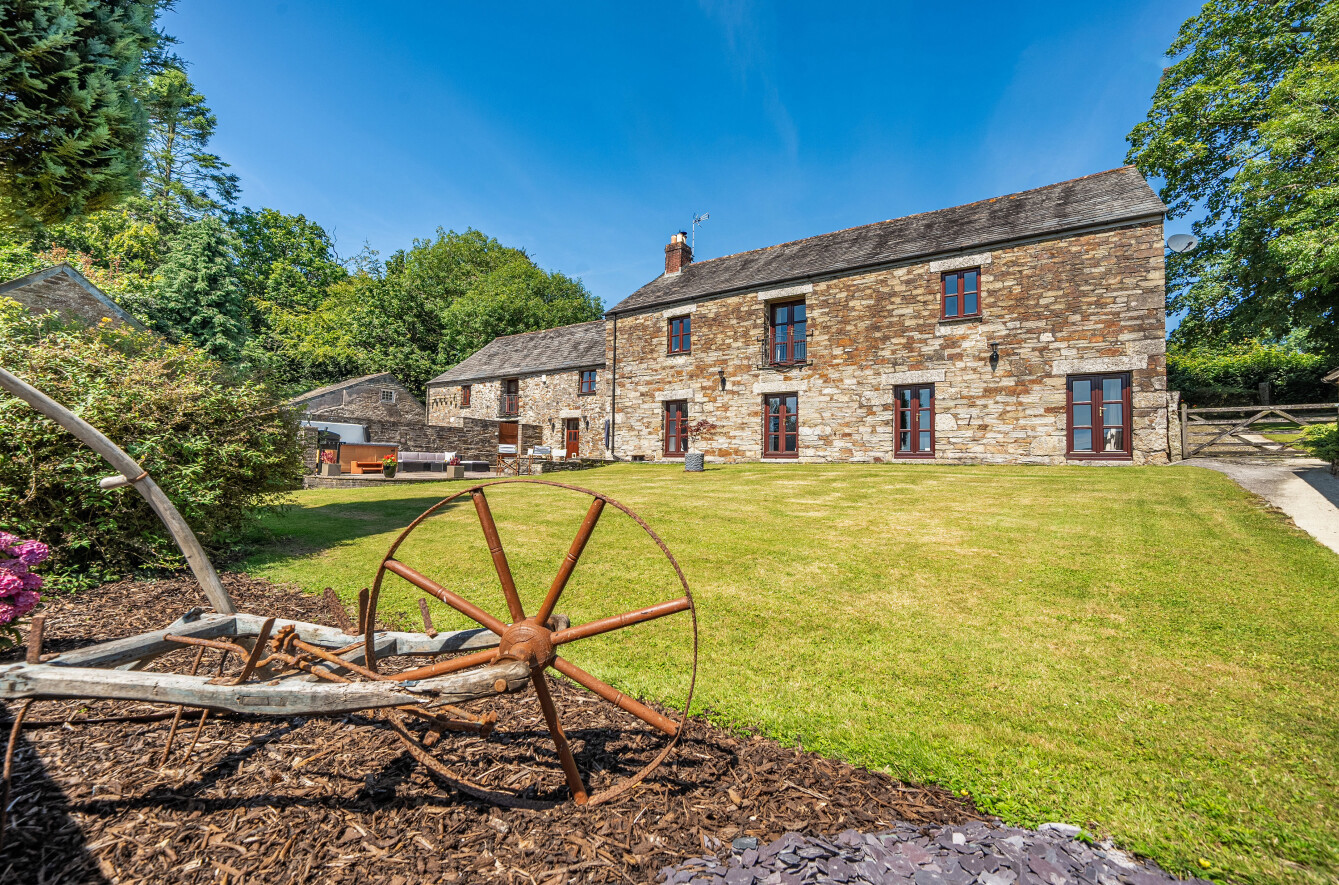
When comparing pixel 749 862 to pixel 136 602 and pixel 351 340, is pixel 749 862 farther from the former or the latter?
pixel 351 340

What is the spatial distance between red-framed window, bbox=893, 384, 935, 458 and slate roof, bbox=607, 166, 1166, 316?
4162mm

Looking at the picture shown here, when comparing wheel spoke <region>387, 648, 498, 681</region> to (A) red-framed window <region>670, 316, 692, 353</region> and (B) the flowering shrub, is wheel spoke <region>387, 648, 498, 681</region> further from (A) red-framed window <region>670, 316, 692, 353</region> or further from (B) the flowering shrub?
(A) red-framed window <region>670, 316, 692, 353</region>

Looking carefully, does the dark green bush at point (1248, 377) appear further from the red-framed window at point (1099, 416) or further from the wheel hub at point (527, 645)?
the wheel hub at point (527, 645)

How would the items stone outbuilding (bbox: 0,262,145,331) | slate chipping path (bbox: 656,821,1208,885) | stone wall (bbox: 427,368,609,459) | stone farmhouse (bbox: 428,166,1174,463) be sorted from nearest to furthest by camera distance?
1. slate chipping path (bbox: 656,821,1208,885)
2. stone outbuilding (bbox: 0,262,145,331)
3. stone farmhouse (bbox: 428,166,1174,463)
4. stone wall (bbox: 427,368,609,459)

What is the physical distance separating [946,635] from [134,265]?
1606 inches

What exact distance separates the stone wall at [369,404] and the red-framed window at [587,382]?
9.61 m

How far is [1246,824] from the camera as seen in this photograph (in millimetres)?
2156

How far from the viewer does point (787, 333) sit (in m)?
18.9

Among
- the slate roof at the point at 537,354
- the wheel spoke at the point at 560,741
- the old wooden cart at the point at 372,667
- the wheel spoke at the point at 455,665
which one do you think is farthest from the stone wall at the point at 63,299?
the slate roof at the point at 537,354

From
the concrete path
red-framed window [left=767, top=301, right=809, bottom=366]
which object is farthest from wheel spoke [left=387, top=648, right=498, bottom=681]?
red-framed window [left=767, top=301, right=809, bottom=366]

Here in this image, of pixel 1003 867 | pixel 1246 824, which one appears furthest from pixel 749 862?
pixel 1246 824

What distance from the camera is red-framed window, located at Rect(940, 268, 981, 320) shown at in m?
15.4

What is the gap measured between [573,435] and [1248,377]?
33.1m

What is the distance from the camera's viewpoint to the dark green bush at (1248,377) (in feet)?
76.7
